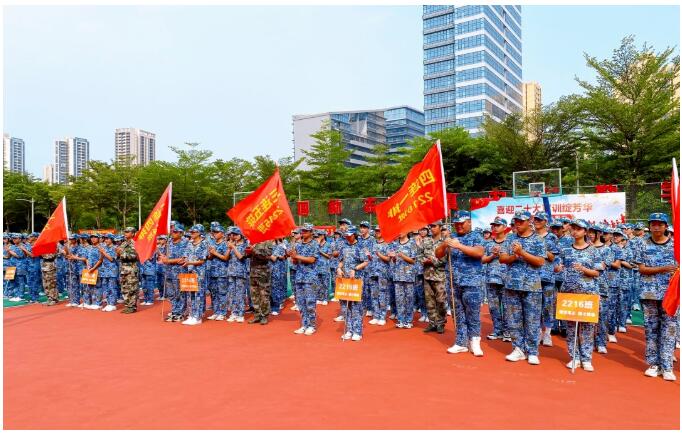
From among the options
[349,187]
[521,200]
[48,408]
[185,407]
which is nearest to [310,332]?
[185,407]

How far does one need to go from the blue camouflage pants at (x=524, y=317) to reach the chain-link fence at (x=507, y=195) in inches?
409

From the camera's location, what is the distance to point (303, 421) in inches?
178

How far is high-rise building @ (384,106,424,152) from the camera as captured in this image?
95.5m

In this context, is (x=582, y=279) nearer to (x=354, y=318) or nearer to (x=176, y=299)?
(x=354, y=318)

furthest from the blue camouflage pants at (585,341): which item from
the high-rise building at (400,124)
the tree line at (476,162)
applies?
A: the high-rise building at (400,124)

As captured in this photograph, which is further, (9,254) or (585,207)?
(585,207)

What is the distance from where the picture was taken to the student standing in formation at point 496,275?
7170mm

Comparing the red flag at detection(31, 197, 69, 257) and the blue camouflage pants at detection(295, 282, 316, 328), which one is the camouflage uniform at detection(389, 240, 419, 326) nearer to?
the blue camouflage pants at detection(295, 282, 316, 328)

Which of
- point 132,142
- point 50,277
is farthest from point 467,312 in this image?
point 132,142

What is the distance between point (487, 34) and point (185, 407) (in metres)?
78.0

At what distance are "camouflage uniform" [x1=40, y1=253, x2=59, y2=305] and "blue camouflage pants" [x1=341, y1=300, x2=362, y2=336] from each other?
8508 millimetres

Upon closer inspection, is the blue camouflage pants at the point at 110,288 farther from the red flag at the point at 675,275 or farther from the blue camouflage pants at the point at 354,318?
the red flag at the point at 675,275

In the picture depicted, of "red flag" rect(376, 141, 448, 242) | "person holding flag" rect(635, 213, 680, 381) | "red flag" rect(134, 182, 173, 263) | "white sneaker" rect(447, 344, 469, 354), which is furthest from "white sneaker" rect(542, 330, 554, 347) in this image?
"red flag" rect(134, 182, 173, 263)

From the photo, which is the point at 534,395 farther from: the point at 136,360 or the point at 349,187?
the point at 349,187
